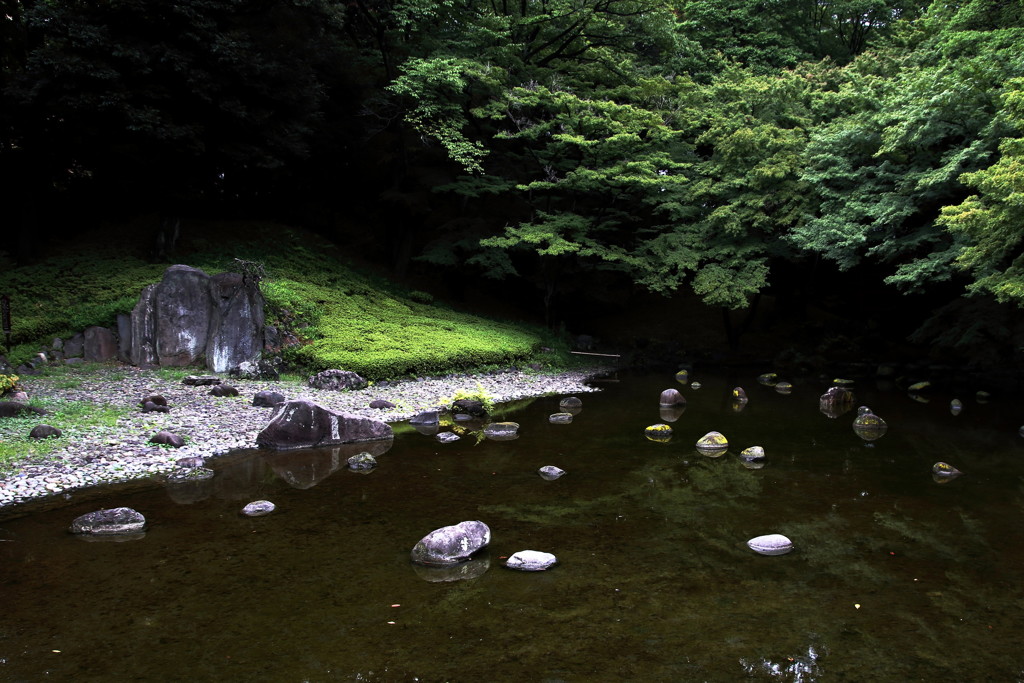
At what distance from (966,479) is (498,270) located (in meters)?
14.6

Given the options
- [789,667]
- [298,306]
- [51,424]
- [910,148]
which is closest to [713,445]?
[789,667]

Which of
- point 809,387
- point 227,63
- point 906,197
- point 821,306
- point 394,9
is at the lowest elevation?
point 809,387

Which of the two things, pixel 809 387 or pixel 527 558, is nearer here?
pixel 527 558

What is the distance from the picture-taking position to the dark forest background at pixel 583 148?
13789 millimetres

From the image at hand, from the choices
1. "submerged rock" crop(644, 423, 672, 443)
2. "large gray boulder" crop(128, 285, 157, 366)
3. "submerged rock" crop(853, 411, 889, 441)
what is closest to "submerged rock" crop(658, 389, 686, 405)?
"submerged rock" crop(644, 423, 672, 443)

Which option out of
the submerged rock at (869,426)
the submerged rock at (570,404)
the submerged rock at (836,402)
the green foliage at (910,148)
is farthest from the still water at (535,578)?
the green foliage at (910,148)

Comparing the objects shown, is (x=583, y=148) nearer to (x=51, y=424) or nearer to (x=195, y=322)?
(x=195, y=322)

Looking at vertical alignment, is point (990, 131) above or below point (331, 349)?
above

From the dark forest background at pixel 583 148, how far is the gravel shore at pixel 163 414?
5855mm

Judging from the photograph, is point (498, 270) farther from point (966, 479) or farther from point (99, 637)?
point (99, 637)

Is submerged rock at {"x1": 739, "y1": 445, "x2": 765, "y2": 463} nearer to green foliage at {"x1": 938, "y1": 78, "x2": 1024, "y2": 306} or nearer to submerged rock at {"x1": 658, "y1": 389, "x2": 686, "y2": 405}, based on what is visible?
submerged rock at {"x1": 658, "y1": 389, "x2": 686, "y2": 405}

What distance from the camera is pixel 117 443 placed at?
793 centimetres

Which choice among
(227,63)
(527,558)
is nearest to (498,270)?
(227,63)

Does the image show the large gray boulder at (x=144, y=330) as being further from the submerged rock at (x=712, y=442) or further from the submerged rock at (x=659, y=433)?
the submerged rock at (x=712, y=442)
